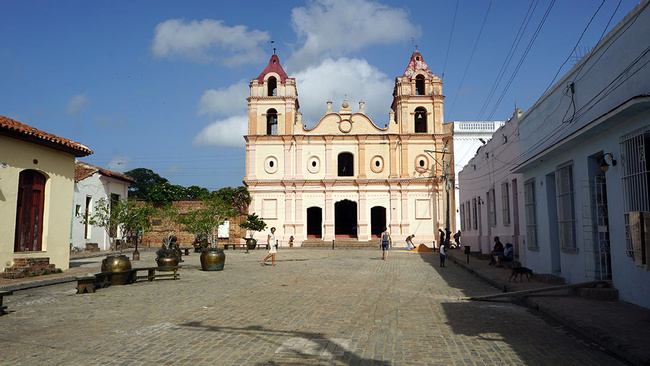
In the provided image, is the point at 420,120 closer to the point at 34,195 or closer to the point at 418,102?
the point at 418,102

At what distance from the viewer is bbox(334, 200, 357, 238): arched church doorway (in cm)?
3950

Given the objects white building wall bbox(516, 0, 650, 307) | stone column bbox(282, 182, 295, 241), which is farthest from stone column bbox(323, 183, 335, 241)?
white building wall bbox(516, 0, 650, 307)

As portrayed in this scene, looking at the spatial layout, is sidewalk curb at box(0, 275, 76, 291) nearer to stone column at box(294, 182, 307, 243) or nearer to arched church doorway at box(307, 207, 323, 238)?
stone column at box(294, 182, 307, 243)

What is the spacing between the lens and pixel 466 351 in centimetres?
562

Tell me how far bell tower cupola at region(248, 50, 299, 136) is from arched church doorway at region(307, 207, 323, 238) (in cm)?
674

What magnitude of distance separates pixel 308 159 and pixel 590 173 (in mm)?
28939

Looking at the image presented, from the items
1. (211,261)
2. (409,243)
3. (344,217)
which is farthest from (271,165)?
(211,261)

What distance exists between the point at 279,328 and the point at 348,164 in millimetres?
32599

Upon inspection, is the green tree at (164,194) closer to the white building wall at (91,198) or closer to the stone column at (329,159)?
the white building wall at (91,198)

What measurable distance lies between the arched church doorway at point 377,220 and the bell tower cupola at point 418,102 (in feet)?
21.8

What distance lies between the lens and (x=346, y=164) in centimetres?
3903

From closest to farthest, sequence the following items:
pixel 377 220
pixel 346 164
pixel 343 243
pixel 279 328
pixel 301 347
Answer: pixel 301 347 → pixel 279 328 → pixel 343 243 → pixel 377 220 → pixel 346 164

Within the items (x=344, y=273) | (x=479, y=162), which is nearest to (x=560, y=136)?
(x=344, y=273)

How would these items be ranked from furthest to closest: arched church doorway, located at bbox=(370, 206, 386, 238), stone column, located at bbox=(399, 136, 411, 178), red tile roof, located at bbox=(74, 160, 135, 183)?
arched church doorway, located at bbox=(370, 206, 386, 238) → stone column, located at bbox=(399, 136, 411, 178) → red tile roof, located at bbox=(74, 160, 135, 183)
